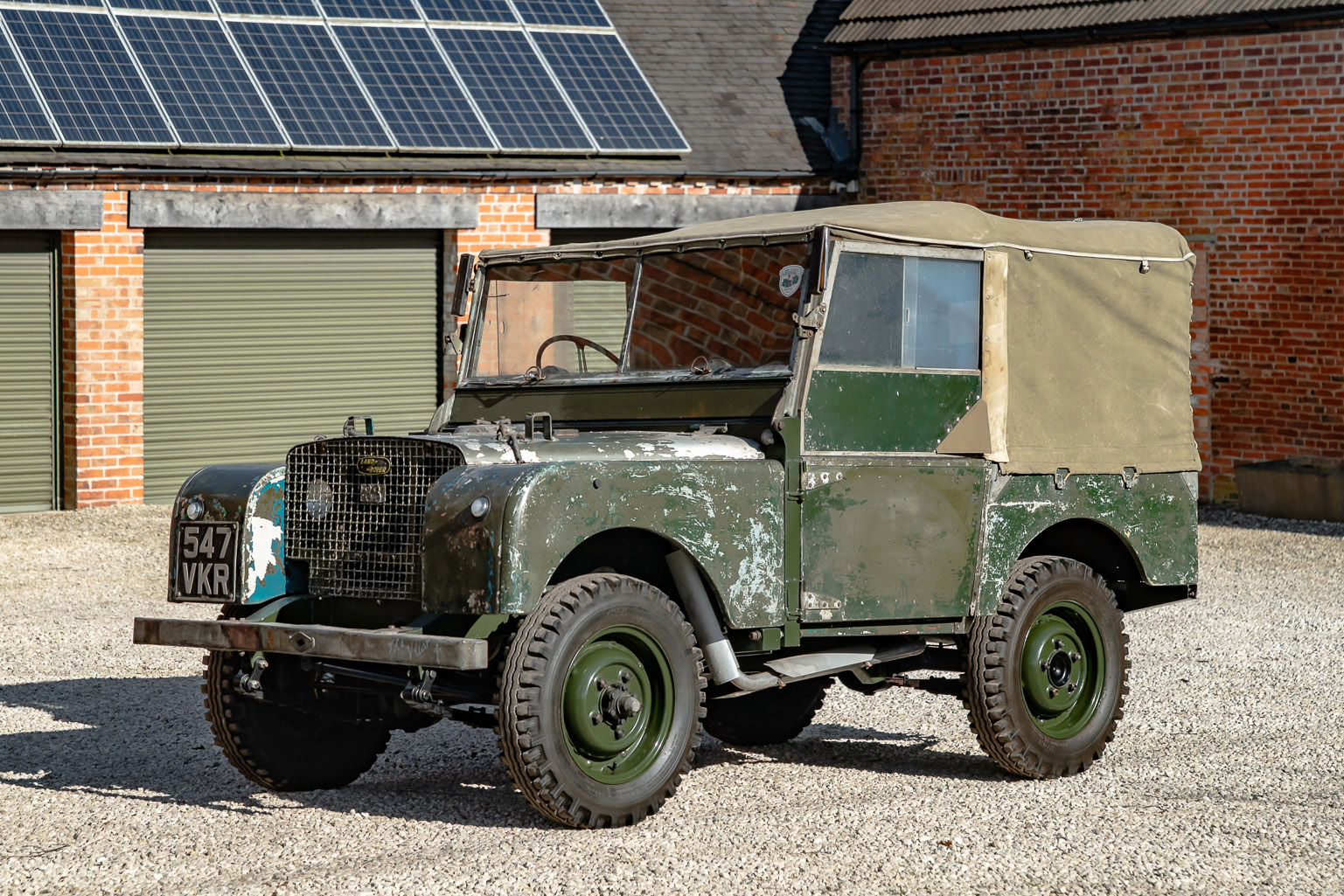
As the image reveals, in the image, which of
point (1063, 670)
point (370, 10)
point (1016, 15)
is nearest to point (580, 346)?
point (1063, 670)

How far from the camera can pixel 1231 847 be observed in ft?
20.1

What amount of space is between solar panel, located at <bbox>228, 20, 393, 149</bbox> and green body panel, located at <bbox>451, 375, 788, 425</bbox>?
9.11 metres

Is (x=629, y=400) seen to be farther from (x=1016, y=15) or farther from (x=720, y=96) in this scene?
(x=720, y=96)

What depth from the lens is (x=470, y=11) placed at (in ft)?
59.7

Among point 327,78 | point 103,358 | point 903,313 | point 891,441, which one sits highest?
point 327,78

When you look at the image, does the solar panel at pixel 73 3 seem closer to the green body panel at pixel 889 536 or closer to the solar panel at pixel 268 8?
the solar panel at pixel 268 8

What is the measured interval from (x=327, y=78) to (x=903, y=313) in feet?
35.9

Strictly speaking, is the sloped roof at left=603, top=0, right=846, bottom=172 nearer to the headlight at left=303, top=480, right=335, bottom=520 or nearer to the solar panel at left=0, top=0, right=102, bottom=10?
the solar panel at left=0, top=0, right=102, bottom=10

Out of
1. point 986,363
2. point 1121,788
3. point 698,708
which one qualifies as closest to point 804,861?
point 698,708

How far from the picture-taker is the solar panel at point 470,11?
707 inches

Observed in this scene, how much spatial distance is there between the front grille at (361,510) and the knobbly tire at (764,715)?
2011 millimetres

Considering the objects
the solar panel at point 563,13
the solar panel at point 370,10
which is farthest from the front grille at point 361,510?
the solar panel at point 563,13

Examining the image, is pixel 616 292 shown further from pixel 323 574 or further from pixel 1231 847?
pixel 1231 847

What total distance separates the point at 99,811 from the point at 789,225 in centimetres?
334
